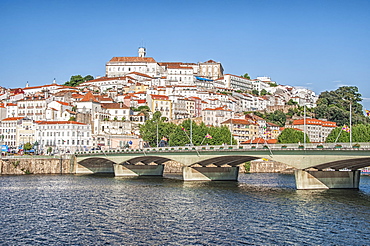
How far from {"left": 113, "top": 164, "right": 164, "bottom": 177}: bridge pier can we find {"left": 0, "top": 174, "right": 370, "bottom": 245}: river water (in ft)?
71.1

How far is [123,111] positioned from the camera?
5743 inches

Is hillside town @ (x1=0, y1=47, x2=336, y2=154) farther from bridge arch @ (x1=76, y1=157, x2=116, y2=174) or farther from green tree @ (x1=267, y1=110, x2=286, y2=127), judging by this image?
bridge arch @ (x1=76, y1=157, x2=116, y2=174)

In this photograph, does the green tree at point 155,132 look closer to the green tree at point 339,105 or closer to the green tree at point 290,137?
the green tree at point 290,137

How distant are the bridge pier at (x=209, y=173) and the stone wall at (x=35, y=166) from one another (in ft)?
100

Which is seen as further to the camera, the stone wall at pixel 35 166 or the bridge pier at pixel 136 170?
the stone wall at pixel 35 166

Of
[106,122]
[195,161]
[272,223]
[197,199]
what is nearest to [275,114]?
[106,122]

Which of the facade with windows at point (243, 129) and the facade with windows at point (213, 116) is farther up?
the facade with windows at point (213, 116)

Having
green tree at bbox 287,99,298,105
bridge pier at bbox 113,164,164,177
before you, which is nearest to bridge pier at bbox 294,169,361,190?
bridge pier at bbox 113,164,164,177

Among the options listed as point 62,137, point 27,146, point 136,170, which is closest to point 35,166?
point 136,170

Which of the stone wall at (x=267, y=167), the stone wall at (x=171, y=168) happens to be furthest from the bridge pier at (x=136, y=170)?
the stone wall at (x=267, y=167)

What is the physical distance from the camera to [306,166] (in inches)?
2154

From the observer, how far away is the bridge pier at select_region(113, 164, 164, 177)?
83.2 meters

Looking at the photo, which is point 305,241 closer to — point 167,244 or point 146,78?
point 167,244

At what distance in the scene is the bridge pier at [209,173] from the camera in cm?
7014
